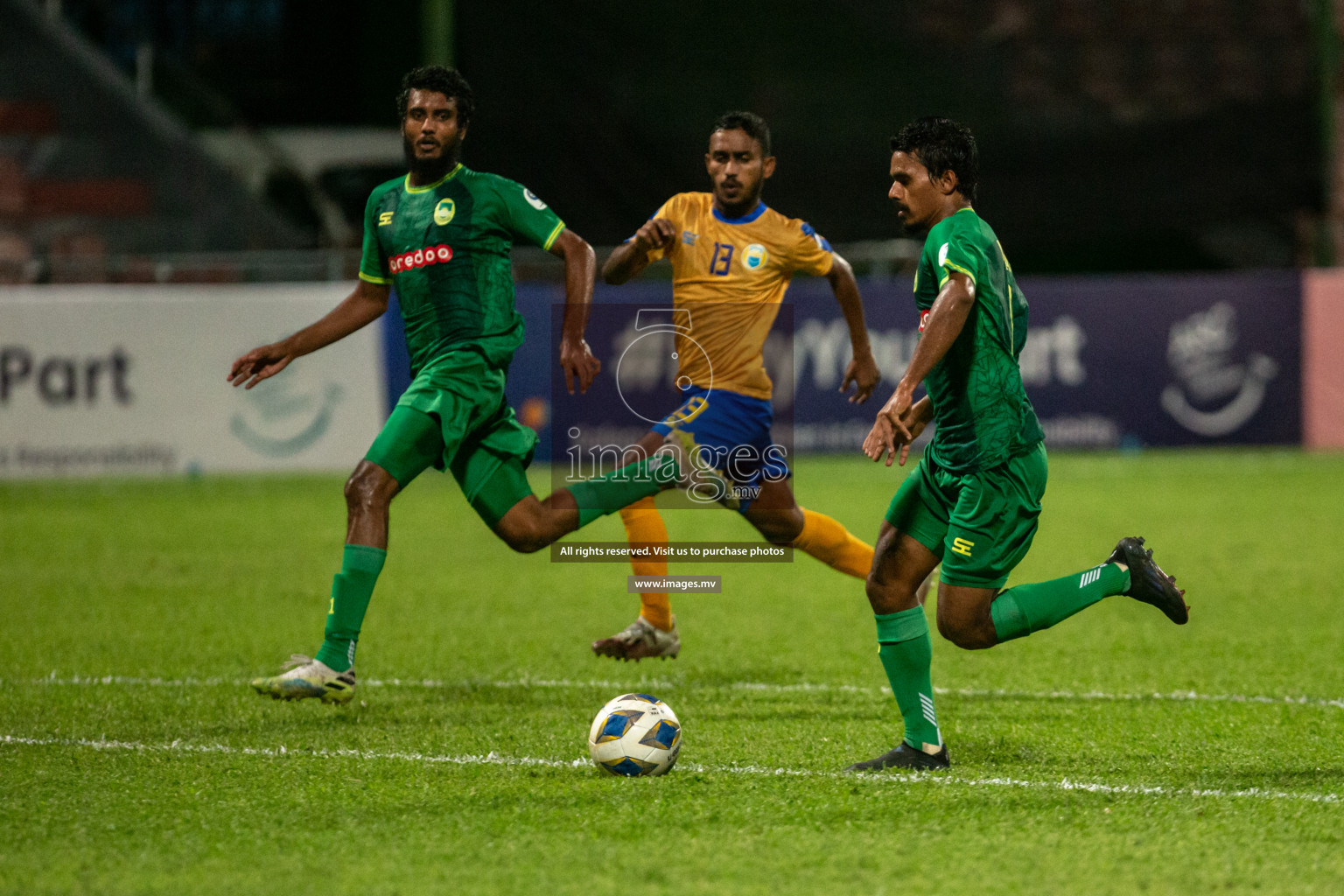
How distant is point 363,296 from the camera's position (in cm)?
623

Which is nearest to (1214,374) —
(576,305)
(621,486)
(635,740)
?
(621,486)

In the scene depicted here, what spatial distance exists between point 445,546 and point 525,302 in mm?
5131

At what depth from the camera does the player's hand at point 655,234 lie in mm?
5992

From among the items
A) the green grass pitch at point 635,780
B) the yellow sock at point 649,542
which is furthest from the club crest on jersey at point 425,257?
the green grass pitch at point 635,780

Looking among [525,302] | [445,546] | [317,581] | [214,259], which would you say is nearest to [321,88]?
[214,259]

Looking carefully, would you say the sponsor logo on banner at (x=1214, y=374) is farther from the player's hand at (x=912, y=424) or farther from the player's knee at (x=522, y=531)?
the player's hand at (x=912, y=424)

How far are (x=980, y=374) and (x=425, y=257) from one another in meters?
2.28

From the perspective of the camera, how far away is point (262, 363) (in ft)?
19.6

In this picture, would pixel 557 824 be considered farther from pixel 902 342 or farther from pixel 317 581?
pixel 902 342

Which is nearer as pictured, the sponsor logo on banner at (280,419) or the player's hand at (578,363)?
the player's hand at (578,363)

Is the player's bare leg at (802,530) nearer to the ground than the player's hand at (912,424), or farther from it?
nearer to the ground

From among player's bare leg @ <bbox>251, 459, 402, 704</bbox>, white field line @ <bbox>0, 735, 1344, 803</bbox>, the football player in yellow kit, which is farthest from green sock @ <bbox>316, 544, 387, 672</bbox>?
the football player in yellow kit

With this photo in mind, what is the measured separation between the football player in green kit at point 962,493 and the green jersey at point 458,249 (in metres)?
1.75

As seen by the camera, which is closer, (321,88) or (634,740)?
(634,740)
